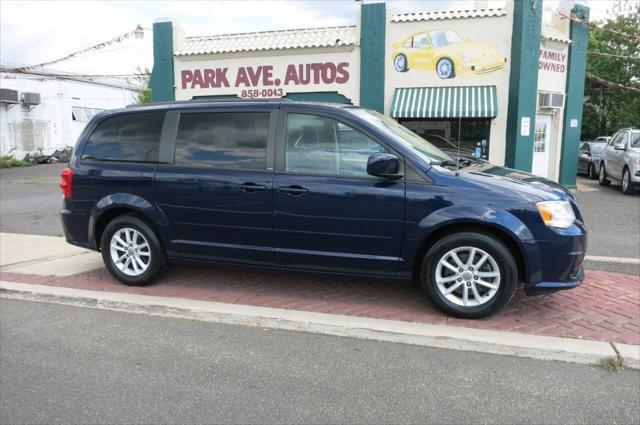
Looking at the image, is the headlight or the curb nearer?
the curb

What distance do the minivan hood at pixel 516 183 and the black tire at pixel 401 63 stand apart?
991 cm

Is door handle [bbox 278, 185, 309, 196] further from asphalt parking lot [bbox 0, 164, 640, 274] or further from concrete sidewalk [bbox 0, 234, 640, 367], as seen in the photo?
asphalt parking lot [bbox 0, 164, 640, 274]

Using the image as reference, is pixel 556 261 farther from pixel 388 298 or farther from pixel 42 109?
pixel 42 109

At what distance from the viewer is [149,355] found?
4102 mm

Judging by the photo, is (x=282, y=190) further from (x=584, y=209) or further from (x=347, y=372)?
(x=584, y=209)

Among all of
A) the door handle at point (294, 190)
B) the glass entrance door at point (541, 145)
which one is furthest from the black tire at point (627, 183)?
the door handle at point (294, 190)

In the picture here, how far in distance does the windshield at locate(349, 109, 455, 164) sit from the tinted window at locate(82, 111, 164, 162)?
2.01 metres

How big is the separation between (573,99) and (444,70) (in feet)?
13.9

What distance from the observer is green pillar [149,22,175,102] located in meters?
16.0

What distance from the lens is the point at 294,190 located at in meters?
4.81

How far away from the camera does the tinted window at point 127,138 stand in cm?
545

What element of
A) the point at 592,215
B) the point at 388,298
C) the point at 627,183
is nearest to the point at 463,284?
the point at 388,298

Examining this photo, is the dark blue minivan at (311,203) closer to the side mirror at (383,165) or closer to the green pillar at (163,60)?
the side mirror at (383,165)

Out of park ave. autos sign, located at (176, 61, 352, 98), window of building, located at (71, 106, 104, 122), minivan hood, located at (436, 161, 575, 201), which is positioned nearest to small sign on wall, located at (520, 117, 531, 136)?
park ave. autos sign, located at (176, 61, 352, 98)
